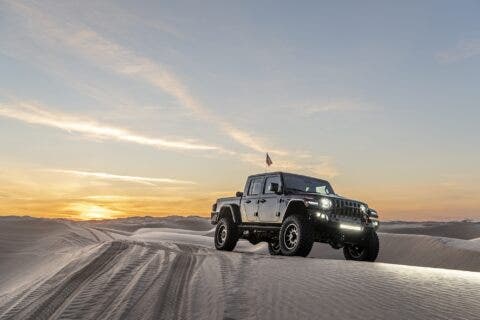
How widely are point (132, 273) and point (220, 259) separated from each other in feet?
6.83

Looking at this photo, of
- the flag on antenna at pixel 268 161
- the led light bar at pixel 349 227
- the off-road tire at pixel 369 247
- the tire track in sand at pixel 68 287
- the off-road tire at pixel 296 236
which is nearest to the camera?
the tire track in sand at pixel 68 287

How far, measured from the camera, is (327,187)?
13.4 m

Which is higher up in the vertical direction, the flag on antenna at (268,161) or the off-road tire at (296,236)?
the flag on antenna at (268,161)

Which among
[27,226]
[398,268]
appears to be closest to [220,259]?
[398,268]

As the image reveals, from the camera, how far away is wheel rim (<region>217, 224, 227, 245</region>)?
13.8 meters

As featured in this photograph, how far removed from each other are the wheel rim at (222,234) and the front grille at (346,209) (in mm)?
3444

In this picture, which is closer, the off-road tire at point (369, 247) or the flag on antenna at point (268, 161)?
the off-road tire at point (369, 247)

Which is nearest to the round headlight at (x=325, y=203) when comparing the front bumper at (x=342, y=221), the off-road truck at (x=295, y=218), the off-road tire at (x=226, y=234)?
the off-road truck at (x=295, y=218)

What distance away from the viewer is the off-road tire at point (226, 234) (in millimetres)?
13609

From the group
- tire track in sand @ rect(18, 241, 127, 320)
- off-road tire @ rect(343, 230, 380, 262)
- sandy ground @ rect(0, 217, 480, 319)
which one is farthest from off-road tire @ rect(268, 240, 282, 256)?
tire track in sand @ rect(18, 241, 127, 320)

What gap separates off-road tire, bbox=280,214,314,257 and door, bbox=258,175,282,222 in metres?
0.85

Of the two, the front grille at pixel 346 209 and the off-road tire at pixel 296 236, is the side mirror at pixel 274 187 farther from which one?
the front grille at pixel 346 209

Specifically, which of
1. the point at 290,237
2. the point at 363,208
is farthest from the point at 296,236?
the point at 363,208

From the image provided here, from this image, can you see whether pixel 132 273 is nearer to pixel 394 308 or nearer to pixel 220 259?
pixel 220 259
